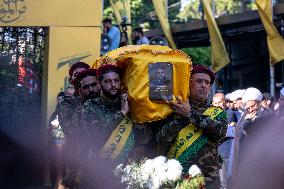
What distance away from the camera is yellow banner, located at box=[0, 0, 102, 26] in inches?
441

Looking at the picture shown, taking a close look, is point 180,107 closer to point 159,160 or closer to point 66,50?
point 159,160

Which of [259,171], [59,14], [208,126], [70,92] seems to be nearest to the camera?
[259,171]

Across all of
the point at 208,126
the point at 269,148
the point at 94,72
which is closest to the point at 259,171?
the point at 269,148

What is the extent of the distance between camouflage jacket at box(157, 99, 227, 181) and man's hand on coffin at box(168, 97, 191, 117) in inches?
1.9

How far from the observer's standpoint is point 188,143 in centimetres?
533

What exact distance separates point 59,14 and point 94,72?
5.21 m

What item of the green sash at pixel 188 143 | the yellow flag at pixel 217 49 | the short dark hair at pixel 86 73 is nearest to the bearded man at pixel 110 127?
the green sash at pixel 188 143

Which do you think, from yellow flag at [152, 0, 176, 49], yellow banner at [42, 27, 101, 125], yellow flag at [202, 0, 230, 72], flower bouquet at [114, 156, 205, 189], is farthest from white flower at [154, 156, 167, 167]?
yellow flag at [152, 0, 176, 49]

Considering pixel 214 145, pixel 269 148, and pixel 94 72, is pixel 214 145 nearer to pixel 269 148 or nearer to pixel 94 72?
pixel 269 148

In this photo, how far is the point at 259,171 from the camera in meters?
4.50

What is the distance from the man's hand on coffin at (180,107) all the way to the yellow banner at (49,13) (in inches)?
252

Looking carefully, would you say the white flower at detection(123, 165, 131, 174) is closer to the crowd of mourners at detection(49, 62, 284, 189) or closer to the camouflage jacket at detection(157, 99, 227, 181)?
the crowd of mourners at detection(49, 62, 284, 189)

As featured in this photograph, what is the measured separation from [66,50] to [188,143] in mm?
6333

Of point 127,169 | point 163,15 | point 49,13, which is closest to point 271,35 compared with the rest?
point 163,15
